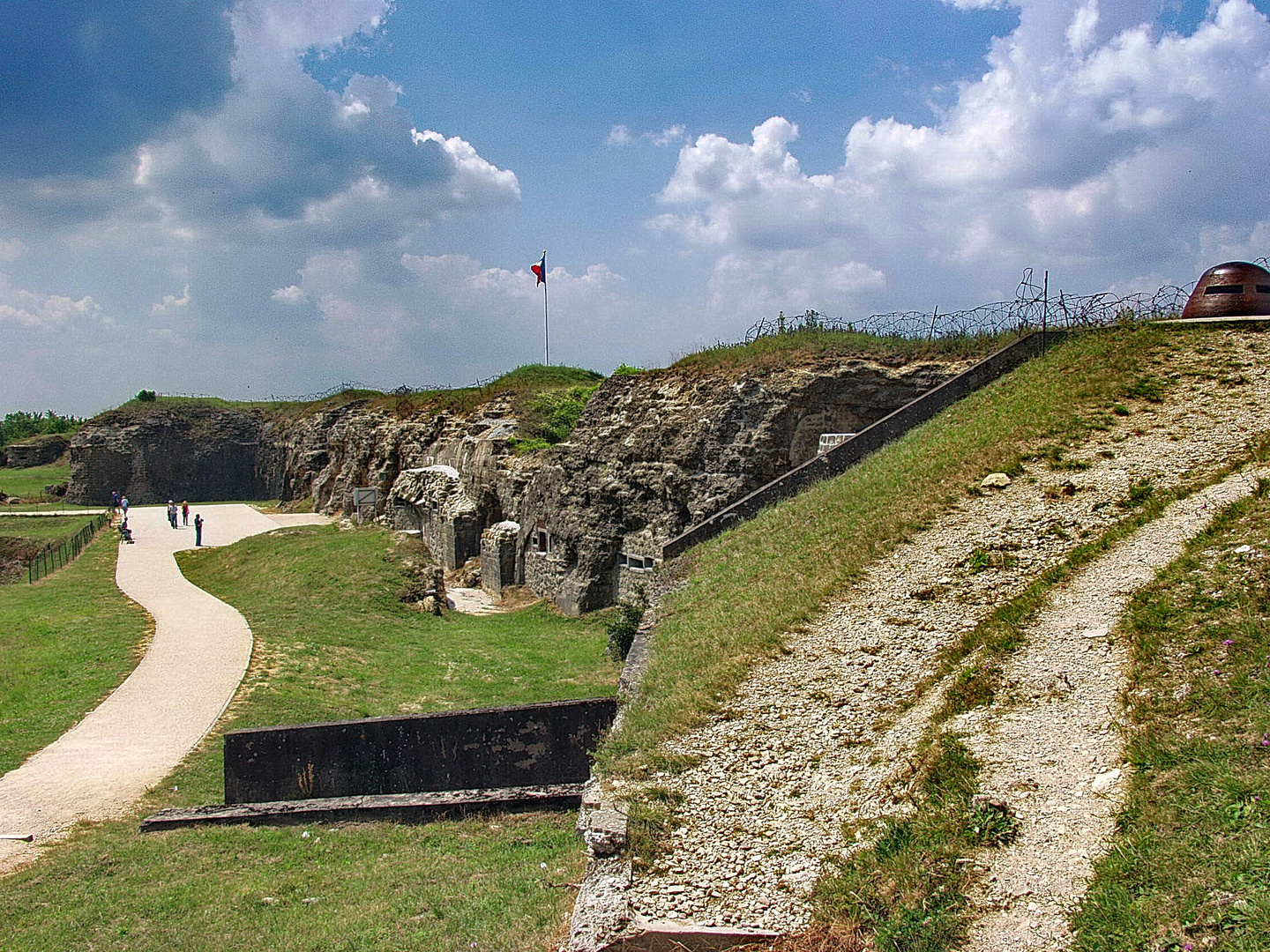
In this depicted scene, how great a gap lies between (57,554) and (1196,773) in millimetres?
34314

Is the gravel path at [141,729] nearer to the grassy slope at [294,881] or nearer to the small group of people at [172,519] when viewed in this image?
the grassy slope at [294,881]

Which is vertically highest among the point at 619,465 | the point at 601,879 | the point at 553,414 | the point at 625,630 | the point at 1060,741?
the point at 553,414

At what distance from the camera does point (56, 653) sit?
50.7ft

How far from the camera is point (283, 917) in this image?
6.61m

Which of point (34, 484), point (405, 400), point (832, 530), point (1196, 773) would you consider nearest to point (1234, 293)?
point (832, 530)

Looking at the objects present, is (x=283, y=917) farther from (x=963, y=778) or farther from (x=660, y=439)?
(x=660, y=439)

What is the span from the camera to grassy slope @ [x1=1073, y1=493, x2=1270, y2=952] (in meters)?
3.50

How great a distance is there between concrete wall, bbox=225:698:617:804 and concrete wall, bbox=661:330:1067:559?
16.7 feet

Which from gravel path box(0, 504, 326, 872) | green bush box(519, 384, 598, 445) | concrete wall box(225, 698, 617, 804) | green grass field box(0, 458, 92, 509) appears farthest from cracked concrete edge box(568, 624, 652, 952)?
green grass field box(0, 458, 92, 509)

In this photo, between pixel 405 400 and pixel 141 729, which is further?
pixel 405 400

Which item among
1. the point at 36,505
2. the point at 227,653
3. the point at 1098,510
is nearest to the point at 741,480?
the point at 1098,510

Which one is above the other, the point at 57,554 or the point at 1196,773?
the point at 1196,773

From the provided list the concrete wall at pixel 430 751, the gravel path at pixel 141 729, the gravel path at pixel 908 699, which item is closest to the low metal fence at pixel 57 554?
the gravel path at pixel 141 729

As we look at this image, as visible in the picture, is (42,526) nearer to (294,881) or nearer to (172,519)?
(172,519)
